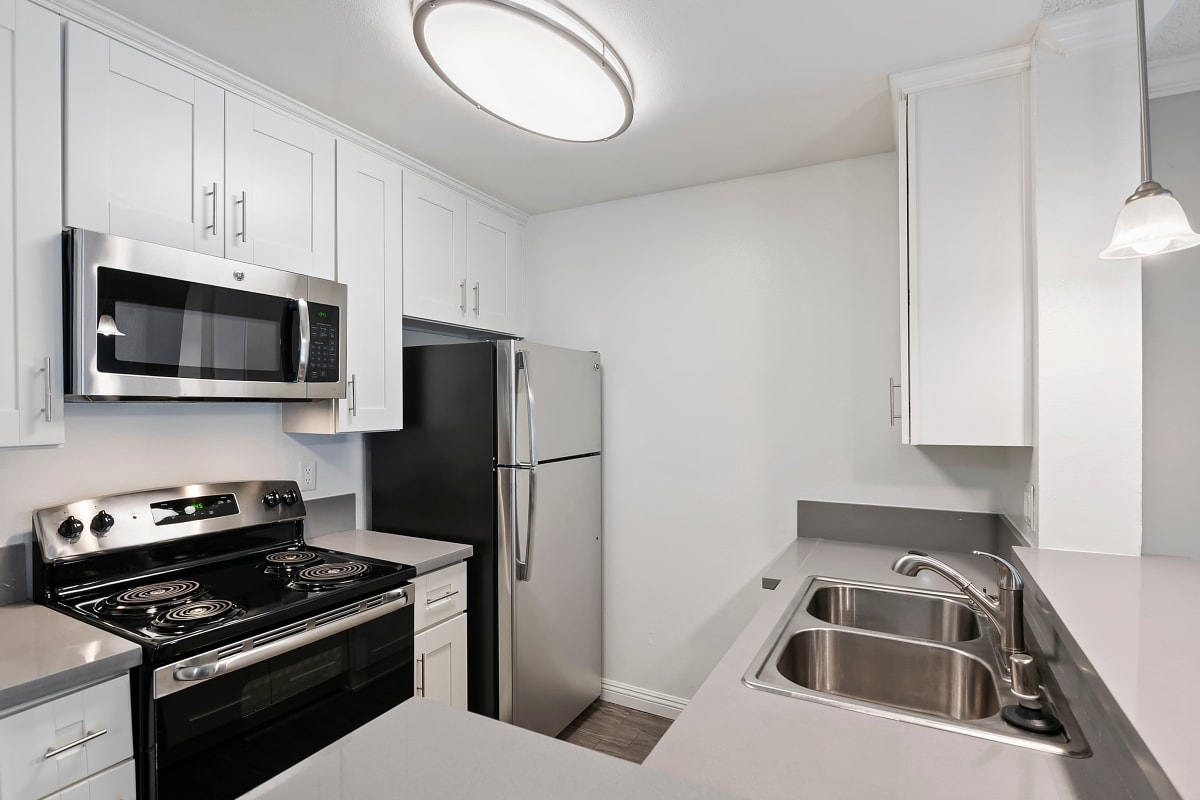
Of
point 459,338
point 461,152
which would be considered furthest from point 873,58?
point 459,338

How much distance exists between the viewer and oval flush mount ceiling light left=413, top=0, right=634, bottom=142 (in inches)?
55.5

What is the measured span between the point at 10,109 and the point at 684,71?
1.66m

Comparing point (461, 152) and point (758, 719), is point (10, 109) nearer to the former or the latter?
point (461, 152)

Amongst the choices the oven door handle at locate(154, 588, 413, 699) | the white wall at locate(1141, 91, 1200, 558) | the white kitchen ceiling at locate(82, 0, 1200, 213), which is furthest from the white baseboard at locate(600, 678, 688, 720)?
the white kitchen ceiling at locate(82, 0, 1200, 213)

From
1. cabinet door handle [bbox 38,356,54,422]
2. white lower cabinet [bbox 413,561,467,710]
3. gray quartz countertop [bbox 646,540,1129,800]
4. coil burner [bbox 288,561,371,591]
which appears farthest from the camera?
white lower cabinet [bbox 413,561,467,710]

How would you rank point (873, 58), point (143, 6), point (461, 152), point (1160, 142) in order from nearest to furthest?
point (143, 6) < point (873, 58) < point (1160, 142) < point (461, 152)

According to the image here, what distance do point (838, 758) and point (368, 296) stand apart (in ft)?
6.68

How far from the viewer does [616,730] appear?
271 cm

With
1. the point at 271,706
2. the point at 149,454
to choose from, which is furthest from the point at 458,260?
the point at 271,706

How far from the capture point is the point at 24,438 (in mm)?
1412

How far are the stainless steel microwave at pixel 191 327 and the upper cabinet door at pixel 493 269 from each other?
793 millimetres

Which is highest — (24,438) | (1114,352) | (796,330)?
(796,330)

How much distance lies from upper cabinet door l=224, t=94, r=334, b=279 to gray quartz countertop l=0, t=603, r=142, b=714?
1055 mm

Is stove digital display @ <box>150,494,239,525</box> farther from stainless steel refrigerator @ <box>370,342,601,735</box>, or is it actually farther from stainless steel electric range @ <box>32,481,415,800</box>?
stainless steel refrigerator @ <box>370,342,601,735</box>
